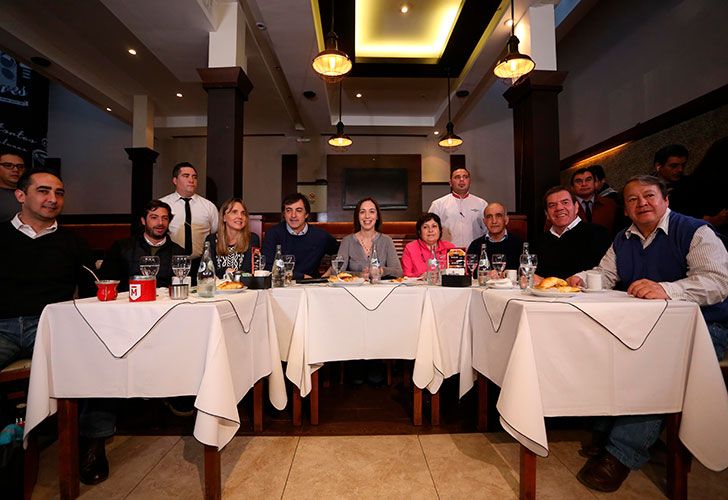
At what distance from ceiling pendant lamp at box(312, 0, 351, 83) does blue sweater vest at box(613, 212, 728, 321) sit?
267 centimetres

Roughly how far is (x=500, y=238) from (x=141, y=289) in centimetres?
262

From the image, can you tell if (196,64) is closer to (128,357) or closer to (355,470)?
(128,357)

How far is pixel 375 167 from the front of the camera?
8.10 meters

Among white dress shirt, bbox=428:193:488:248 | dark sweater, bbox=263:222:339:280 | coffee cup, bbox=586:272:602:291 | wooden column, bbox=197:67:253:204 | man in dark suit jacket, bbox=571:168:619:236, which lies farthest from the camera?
white dress shirt, bbox=428:193:488:248

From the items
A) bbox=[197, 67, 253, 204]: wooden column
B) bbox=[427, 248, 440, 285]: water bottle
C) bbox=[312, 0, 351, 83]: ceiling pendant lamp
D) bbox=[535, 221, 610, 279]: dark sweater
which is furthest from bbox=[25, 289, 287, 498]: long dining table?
bbox=[312, 0, 351, 83]: ceiling pendant lamp

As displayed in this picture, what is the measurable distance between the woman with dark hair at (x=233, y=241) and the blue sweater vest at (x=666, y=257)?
226 cm

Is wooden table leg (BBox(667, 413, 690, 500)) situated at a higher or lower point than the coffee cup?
lower

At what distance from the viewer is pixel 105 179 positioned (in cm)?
775

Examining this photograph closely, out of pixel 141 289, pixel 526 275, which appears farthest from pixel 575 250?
pixel 141 289

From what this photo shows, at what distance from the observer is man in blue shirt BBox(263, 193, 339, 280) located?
9.37 ft

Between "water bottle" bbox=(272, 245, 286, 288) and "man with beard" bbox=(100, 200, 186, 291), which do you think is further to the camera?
"man with beard" bbox=(100, 200, 186, 291)

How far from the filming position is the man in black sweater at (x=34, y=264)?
174 cm

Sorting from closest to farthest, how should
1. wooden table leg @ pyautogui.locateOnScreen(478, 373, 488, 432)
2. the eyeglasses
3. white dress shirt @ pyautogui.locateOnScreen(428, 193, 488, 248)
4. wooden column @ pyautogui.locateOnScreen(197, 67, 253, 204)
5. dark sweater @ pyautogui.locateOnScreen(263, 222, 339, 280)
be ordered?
wooden table leg @ pyautogui.locateOnScreen(478, 373, 488, 432)
the eyeglasses
dark sweater @ pyautogui.locateOnScreen(263, 222, 339, 280)
wooden column @ pyautogui.locateOnScreen(197, 67, 253, 204)
white dress shirt @ pyautogui.locateOnScreen(428, 193, 488, 248)

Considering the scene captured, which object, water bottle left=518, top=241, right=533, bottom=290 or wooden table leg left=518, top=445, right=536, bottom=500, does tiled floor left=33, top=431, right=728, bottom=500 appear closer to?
wooden table leg left=518, top=445, right=536, bottom=500
